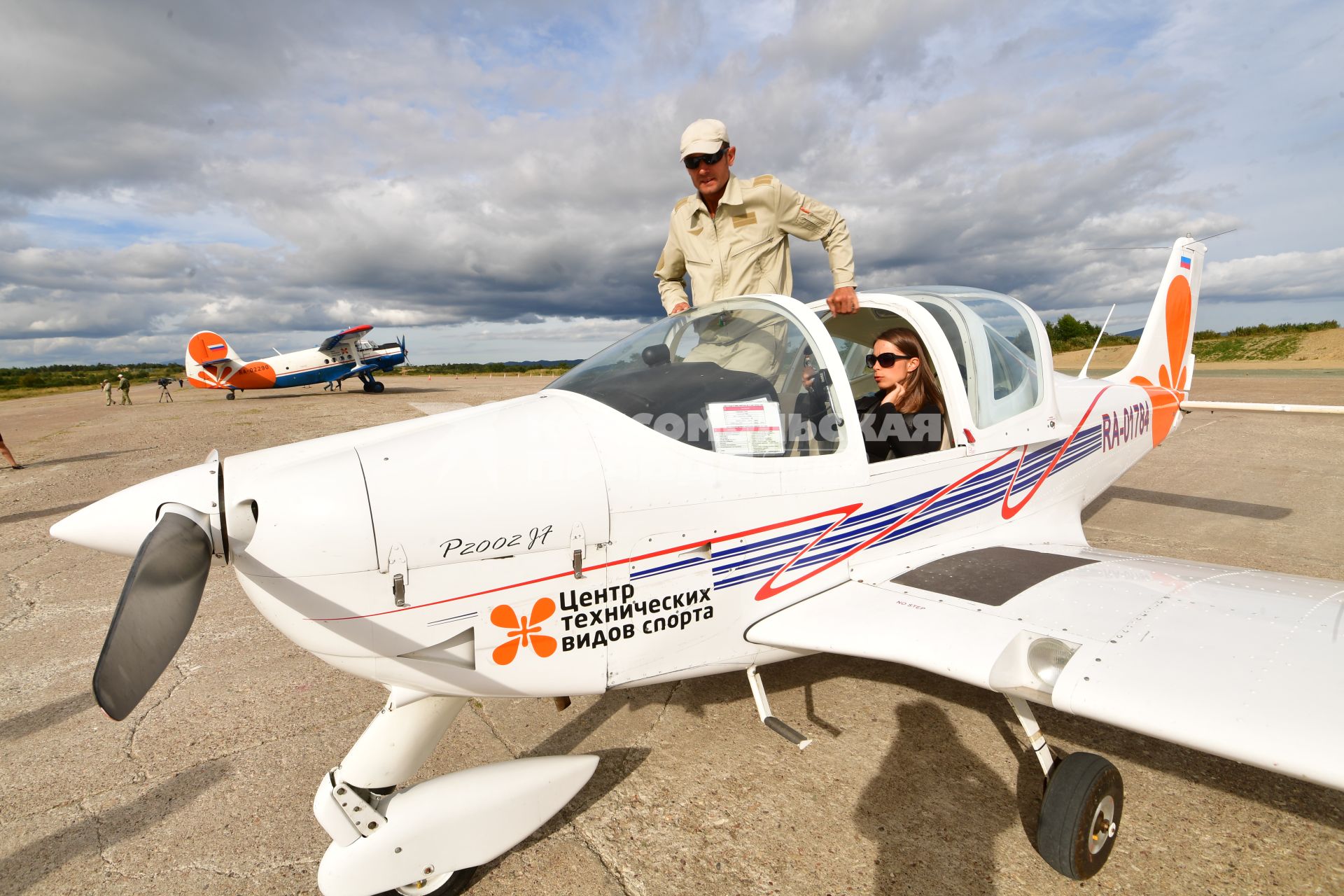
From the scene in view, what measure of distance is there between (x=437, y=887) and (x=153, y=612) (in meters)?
1.23

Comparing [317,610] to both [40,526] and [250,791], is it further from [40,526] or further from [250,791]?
[40,526]

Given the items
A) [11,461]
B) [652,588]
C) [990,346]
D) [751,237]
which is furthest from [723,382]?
[11,461]

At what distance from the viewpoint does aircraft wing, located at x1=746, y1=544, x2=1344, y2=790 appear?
179 cm

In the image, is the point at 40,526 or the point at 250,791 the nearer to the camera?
the point at 250,791

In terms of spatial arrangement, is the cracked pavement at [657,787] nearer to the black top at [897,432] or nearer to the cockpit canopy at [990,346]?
the black top at [897,432]

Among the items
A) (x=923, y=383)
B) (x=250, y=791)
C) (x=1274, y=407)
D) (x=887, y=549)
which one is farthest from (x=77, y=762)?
(x=1274, y=407)

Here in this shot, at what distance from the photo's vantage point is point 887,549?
2947 mm

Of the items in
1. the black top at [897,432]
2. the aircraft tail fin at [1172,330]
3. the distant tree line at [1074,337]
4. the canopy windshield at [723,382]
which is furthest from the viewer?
the distant tree line at [1074,337]

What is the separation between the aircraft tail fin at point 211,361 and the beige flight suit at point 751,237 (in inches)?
1182

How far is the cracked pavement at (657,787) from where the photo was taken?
2.19 m

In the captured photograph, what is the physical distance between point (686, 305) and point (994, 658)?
8.67 feet

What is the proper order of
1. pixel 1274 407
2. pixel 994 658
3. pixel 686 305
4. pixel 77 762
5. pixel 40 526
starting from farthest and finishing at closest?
pixel 40 526 → pixel 1274 407 → pixel 686 305 → pixel 77 762 → pixel 994 658

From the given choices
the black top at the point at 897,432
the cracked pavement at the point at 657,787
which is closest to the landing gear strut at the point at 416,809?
the cracked pavement at the point at 657,787

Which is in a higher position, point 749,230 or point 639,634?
point 749,230
